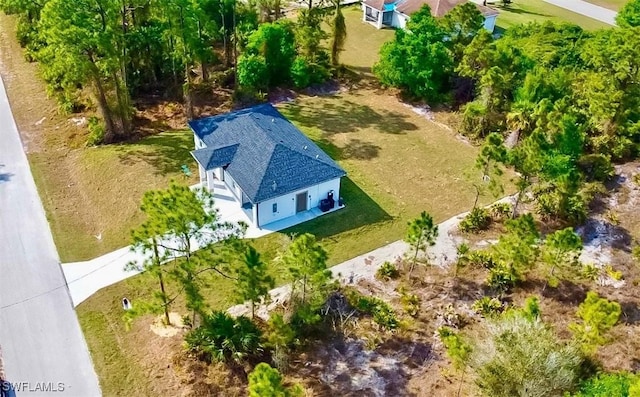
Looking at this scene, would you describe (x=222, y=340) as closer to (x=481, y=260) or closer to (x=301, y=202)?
(x=301, y=202)

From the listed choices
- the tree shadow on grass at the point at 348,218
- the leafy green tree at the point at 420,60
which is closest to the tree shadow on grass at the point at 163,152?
the tree shadow on grass at the point at 348,218

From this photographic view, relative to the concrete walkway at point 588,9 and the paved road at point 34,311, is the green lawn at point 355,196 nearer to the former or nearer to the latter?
the paved road at point 34,311

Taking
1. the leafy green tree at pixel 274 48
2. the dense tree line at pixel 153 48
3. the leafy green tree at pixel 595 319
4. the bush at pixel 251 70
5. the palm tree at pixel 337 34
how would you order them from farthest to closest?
the palm tree at pixel 337 34
the leafy green tree at pixel 274 48
the bush at pixel 251 70
the dense tree line at pixel 153 48
the leafy green tree at pixel 595 319

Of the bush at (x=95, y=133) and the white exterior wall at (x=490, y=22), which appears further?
the white exterior wall at (x=490, y=22)

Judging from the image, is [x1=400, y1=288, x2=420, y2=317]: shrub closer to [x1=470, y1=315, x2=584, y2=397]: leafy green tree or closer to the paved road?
[x1=470, y1=315, x2=584, y2=397]: leafy green tree

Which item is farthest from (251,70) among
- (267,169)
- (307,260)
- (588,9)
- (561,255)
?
(588,9)

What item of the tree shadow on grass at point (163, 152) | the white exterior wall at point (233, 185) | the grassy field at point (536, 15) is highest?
the grassy field at point (536, 15)
